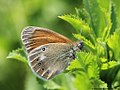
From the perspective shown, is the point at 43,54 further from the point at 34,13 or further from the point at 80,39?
the point at 34,13

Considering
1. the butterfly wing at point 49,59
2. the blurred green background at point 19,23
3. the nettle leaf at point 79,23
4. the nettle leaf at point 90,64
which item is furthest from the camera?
the blurred green background at point 19,23

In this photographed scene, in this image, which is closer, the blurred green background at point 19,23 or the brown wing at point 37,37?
the brown wing at point 37,37

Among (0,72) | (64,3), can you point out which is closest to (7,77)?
(0,72)

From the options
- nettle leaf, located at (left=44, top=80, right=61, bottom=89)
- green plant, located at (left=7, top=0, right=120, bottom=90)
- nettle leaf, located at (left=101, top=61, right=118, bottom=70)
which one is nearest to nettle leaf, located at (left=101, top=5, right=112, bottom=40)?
green plant, located at (left=7, top=0, right=120, bottom=90)

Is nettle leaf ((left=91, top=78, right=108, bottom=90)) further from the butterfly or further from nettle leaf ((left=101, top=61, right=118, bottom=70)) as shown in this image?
the butterfly

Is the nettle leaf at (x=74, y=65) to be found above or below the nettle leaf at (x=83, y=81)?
above

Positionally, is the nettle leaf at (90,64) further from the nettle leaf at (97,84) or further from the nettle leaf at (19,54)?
the nettle leaf at (19,54)

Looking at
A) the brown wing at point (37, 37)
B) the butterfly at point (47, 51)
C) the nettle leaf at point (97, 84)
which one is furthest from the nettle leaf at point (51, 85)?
the nettle leaf at point (97, 84)
